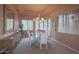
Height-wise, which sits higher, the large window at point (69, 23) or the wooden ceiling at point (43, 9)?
the wooden ceiling at point (43, 9)

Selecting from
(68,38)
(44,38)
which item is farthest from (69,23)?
(44,38)

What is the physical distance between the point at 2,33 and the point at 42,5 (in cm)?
124

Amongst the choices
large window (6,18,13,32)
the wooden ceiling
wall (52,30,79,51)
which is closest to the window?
the wooden ceiling

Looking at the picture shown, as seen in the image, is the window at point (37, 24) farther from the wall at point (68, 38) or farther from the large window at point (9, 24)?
the large window at point (9, 24)

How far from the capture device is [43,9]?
4957mm

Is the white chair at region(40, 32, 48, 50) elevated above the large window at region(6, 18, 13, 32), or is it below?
below

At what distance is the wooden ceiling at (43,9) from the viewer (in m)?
4.85

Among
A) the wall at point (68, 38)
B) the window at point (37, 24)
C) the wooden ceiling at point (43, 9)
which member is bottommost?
the wall at point (68, 38)

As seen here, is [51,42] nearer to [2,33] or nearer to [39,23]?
[39,23]

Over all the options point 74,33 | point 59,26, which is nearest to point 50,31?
point 59,26

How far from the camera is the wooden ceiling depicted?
4.85m

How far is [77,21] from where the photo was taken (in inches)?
192

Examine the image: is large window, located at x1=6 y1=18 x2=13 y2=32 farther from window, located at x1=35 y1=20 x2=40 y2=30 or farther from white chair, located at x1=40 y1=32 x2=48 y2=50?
white chair, located at x1=40 y1=32 x2=48 y2=50

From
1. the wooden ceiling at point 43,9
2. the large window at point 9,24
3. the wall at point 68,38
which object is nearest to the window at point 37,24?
the wooden ceiling at point 43,9
